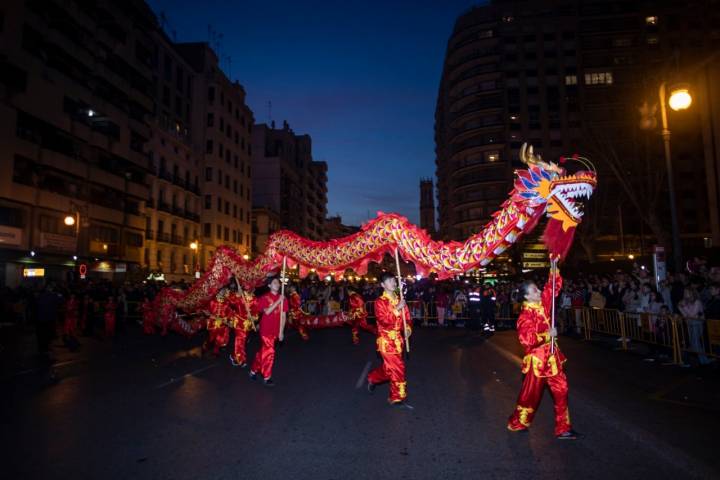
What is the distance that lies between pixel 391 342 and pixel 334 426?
1.67 m

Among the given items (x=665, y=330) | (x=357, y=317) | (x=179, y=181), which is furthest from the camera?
(x=179, y=181)

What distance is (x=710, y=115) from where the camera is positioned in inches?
824

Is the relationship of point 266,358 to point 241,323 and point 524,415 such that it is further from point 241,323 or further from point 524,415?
point 524,415

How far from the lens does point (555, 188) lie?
6109 mm

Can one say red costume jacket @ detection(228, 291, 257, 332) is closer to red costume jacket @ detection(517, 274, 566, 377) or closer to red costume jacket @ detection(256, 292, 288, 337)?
red costume jacket @ detection(256, 292, 288, 337)

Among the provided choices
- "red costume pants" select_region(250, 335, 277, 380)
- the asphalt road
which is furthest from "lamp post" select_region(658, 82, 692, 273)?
"red costume pants" select_region(250, 335, 277, 380)

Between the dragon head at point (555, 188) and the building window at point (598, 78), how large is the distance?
222ft

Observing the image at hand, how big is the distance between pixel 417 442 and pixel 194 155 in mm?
45888

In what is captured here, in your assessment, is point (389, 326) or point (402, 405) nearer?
point (402, 405)

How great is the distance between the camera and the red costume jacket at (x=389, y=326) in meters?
7.28

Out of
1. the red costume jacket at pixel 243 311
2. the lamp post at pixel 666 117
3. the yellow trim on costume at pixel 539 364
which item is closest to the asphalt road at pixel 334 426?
the yellow trim on costume at pixel 539 364

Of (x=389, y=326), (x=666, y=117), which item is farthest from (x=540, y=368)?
(x=666, y=117)

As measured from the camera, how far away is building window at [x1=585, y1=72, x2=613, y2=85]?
210 ft

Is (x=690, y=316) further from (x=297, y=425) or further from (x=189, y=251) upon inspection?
(x=189, y=251)
